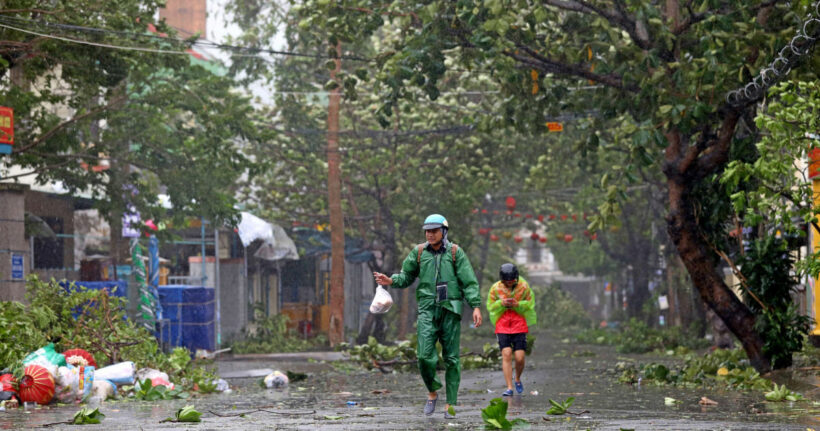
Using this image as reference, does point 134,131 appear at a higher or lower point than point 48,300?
higher

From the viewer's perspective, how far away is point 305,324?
1356 inches

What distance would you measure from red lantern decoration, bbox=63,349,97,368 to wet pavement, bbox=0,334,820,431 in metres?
1.41

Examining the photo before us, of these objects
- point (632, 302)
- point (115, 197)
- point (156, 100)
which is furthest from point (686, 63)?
point (632, 302)

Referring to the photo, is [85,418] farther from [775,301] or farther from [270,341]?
[270,341]

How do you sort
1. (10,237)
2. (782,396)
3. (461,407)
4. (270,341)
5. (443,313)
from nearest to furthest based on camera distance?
(443,313), (461,407), (782,396), (10,237), (270,341)

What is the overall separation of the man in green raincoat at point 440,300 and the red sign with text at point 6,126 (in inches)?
313

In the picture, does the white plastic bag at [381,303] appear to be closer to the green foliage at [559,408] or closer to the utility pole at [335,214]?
the green foliage at [559,408]

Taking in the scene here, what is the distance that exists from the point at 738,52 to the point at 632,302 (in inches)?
1010

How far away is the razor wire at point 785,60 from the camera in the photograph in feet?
41.9

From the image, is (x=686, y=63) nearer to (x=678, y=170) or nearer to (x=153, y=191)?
(x=678, y=170)

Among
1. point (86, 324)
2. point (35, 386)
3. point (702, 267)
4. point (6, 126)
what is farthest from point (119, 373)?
point (702, 267)

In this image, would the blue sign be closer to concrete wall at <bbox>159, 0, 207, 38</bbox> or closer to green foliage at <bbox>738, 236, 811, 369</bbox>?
green foliage at <bbox>738, 236, 811, 369</bbox>

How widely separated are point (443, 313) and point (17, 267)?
29.6 feet

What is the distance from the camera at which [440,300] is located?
33.5 ft
